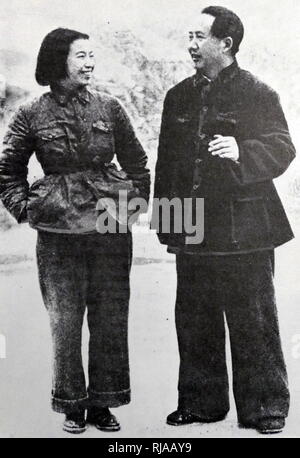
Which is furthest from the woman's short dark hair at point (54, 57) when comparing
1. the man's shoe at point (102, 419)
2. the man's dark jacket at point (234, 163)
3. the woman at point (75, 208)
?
the man's shoe at point (102, 419)

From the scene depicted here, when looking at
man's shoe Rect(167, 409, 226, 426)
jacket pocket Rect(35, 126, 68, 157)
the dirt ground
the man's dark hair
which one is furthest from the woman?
the man's dark hair

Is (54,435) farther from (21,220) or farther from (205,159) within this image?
(205,159)

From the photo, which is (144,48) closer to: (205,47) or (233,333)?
(205,47)

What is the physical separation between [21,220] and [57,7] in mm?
1400

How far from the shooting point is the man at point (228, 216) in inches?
177

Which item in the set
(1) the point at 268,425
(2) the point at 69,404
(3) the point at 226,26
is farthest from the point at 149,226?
(1) the point at 268,425

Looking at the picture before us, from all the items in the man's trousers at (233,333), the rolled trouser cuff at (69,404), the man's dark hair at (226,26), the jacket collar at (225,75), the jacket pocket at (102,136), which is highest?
the man's dark hair at (226,26)

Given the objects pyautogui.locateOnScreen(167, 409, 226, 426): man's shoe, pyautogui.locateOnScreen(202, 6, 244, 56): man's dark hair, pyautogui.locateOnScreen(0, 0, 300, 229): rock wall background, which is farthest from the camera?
pyautogui.locateOnScreen(0, 0, 300, 229): rock wall background

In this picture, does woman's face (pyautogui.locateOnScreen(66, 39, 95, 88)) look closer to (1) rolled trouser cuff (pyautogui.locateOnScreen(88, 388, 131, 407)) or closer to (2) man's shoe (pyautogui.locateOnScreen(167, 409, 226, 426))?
(1) rolled trouser cuff (pyautogui.locateOnScreen(88, 388, 131, 407))

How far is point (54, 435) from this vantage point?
4762 millimetres

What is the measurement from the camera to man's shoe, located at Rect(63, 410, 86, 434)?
4598mm

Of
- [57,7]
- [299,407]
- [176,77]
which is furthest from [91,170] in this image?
[299,407]

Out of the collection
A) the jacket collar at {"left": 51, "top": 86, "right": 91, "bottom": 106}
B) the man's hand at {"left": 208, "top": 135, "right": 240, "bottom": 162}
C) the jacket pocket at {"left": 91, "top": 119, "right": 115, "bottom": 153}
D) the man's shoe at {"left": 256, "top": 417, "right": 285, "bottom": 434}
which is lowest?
the man's shoe at {"left": 256, "top": 417, "right": 285, "bottom": 434}

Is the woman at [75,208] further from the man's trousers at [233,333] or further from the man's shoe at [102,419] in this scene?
the man's trousers at [233,333]
